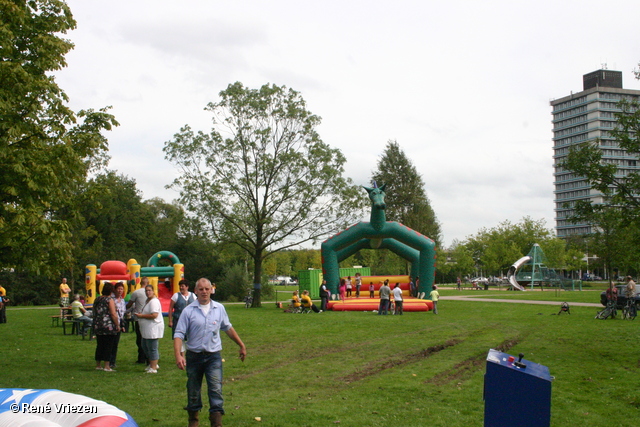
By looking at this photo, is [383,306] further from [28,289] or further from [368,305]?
[28,289]

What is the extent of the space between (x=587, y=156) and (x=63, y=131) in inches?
444

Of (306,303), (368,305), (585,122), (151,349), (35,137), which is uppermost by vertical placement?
(585,122)

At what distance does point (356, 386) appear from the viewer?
838 cm

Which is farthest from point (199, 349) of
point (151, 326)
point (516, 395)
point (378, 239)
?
point (378, 239)

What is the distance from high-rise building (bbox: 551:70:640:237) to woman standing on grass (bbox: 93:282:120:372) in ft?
392

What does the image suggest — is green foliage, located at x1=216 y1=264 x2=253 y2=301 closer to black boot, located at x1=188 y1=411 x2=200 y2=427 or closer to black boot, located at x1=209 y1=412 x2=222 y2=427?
black boot, located at x1=188 y1=411 x2=200 y2=427

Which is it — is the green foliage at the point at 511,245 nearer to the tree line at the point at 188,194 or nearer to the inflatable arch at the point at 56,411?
the tree line at the point at 188,194

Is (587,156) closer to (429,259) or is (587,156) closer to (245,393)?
(245,393)

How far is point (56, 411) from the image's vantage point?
139 inches

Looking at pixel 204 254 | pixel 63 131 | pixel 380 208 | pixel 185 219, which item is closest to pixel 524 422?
pixel 63 131

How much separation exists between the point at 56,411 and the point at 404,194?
177ft

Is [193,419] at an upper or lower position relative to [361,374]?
upper

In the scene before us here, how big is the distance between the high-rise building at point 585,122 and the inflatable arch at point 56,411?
408 ft

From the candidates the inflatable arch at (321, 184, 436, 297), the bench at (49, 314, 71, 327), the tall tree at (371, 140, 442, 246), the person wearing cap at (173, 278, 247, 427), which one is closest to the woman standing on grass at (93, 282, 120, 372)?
the person wearing cap at (173, 278, 247, 427)
